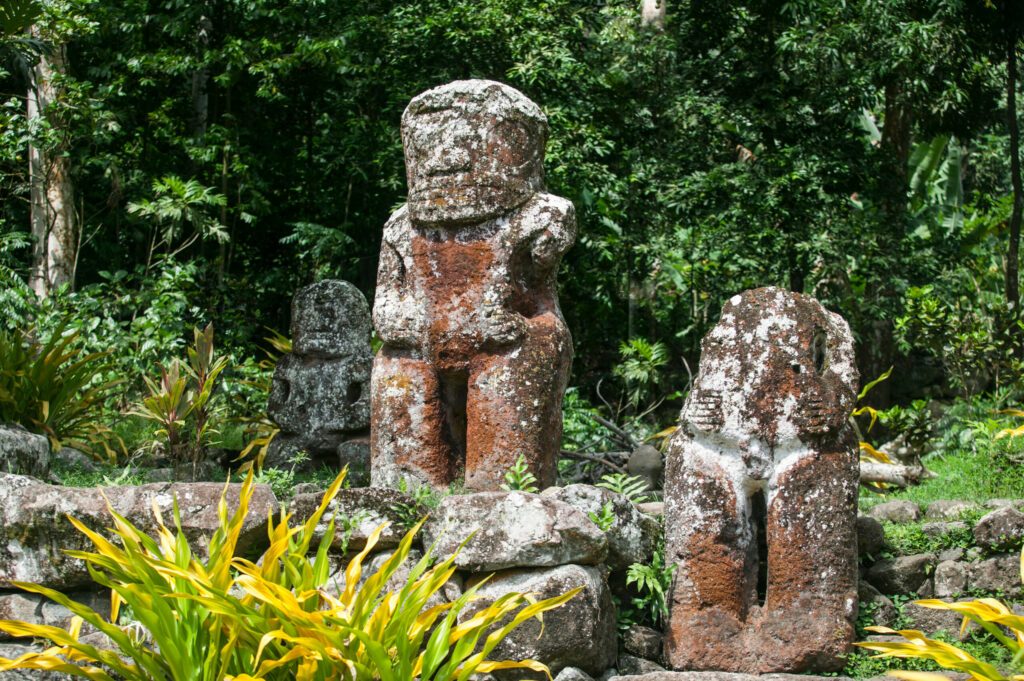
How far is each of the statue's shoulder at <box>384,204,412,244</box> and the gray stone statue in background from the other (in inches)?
72.3

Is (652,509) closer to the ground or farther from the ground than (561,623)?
farther from the ground

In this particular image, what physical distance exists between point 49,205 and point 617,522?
819 cm

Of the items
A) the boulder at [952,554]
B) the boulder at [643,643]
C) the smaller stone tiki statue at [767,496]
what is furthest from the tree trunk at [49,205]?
the boulder at [952,554]

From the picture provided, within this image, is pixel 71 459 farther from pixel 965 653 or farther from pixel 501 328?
pixel 965 653

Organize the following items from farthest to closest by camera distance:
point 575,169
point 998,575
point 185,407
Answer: point 575,169
point 185,407
point 998,575

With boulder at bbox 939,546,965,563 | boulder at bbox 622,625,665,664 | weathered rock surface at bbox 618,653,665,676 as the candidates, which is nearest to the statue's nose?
boulder at bbox 622,625,665,664

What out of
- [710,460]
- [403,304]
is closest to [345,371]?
[403,304]

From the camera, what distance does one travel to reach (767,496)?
5.94 metres

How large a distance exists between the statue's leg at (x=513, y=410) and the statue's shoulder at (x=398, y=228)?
0.88m

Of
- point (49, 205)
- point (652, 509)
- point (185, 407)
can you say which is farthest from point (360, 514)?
point (49, 205)

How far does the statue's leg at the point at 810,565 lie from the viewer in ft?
18.8

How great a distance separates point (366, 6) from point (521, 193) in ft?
20.1

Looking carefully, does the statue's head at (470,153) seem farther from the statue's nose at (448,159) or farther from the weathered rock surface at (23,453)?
the weathered rock surface at (23,453)

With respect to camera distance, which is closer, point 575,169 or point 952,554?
point 952,554
